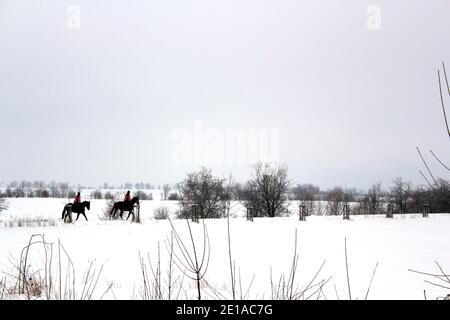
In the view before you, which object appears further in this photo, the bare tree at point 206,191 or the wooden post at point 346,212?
the bare tree at point 206,191

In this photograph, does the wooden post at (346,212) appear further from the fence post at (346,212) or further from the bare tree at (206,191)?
the bare tree at (206,191)

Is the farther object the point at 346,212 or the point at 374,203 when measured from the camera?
the point at 374,203

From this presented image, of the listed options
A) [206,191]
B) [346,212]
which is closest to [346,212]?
[346,212]

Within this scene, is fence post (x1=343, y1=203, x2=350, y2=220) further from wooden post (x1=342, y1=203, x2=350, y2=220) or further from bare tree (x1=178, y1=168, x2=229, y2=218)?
bare tree (x1=178, y1=168, x2=229, y2=218)

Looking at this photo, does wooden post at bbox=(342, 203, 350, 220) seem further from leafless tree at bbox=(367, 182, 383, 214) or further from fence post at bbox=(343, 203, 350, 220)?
leafless tree at bbox=(367, 182, 383, 214)

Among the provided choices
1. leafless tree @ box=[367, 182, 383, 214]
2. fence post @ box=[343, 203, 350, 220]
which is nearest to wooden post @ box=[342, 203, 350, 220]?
fence post @ box=[343, 203, 350, 220]

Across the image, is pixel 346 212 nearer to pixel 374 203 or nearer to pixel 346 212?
pixel 346 212

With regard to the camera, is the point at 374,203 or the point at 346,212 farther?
the point at 374,203

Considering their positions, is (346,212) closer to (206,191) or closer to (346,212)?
(346,212)

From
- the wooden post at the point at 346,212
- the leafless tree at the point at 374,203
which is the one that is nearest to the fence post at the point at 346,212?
the wooden post at the point at 346,212

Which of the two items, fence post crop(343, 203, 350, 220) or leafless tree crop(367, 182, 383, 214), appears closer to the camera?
fence post crop(343, 203, 350, 220)

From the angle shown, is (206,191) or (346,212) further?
(206,191)

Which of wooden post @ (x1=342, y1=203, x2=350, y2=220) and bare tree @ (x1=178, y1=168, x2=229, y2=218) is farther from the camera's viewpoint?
bare tree @ (x1=178, y1=168, x2=229, y2=218)

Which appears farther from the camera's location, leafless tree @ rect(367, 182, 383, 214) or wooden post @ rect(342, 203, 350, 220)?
leafless tree @ rect(367, 182, 383, 214)
